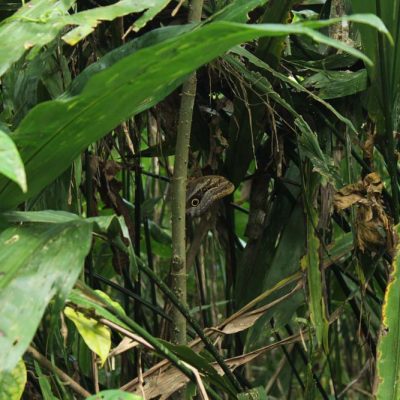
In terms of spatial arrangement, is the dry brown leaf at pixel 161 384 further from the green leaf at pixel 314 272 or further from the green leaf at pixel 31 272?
the green leaf at pixel 31 272

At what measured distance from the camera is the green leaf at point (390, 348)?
718 millimetres

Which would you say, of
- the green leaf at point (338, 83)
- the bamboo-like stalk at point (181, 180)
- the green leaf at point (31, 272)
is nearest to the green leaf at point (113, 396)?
the green leaf at point (31, 272)

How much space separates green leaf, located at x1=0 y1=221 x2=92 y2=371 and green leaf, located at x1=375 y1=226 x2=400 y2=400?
1.23ft

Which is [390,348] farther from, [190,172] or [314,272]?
[190,172]

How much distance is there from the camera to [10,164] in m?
0.39

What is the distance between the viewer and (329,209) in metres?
0.84

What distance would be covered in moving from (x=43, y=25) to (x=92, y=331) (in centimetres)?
26

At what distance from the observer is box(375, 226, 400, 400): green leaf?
0.72 meters

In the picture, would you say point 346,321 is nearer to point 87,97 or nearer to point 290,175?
point 290,175

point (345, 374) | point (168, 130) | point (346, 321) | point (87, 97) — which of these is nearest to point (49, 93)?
point (168, 130)

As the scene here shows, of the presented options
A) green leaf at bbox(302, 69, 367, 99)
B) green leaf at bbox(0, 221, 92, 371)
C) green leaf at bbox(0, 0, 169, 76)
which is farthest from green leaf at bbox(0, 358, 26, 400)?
green leaf at bbox(302, 69, 367, 99)

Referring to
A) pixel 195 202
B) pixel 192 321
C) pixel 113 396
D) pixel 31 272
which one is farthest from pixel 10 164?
pixel 195 202

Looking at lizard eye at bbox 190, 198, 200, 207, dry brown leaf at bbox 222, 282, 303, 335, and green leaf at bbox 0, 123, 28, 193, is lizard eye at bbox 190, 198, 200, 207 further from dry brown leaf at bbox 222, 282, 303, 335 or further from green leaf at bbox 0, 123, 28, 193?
green leaf at bbox 0, 123, 28, 193

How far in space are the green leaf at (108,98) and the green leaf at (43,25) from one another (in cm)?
8
